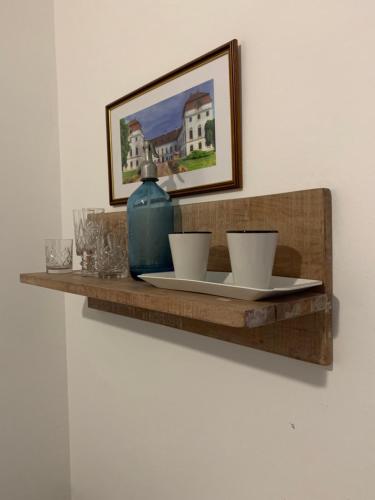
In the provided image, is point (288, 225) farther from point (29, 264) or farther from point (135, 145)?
point (29, 264)

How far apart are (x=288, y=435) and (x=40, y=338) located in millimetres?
762

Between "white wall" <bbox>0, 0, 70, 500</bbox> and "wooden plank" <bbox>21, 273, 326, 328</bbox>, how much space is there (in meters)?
0.47

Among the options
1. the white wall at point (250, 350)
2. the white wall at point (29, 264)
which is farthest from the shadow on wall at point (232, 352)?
the white wall at point (29, 264)

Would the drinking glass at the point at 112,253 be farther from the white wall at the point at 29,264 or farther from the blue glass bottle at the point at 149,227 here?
the white wall at the point at 29,264

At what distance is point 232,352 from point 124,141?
0.53 m

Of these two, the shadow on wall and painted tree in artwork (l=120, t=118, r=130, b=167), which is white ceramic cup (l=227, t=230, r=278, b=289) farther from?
painted tree in artwork (l=120, t=118, r=130, b=167)

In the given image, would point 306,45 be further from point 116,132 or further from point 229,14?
point 116,132

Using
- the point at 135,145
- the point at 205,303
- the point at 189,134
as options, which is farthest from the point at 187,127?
the point at 205,303

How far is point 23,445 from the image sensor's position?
42.8 inches

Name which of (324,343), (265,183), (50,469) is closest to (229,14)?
(265,183)

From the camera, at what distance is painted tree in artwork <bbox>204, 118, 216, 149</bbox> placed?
27.4 inches

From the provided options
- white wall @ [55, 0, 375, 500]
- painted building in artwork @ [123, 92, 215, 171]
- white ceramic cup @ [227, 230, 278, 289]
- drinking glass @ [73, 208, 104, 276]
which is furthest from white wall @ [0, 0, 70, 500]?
white ceramic cup @ [227, 230, 278, 289]

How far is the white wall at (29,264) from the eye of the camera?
3.44 feet

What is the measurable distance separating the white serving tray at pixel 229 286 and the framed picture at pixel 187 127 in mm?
183
